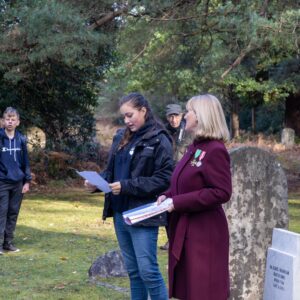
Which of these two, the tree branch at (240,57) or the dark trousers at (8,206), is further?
the tree branch at (240,57)

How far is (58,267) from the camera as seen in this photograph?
884cm

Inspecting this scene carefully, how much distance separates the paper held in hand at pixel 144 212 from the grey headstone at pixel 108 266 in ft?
9.94

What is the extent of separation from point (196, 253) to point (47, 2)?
33.0ft

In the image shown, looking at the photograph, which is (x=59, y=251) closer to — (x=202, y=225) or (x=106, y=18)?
(x=202, y=225)

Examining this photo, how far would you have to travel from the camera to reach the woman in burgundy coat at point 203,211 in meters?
4.71

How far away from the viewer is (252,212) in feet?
22.1

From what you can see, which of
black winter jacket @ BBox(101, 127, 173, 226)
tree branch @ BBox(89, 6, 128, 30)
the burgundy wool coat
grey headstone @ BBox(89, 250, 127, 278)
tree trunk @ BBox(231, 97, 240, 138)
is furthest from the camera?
tree trunk @ BBox(231, 97, 240, 138)

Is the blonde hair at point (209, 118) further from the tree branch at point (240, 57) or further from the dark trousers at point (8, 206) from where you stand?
the tree branch at point (240, 57)

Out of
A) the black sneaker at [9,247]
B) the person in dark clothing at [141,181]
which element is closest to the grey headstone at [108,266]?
the black sneaker at [9,247]

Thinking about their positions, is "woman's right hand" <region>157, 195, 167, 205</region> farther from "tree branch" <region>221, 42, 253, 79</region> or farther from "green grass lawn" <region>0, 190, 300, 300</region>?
"tree branch" <region>221, 42, 253, 79</region>

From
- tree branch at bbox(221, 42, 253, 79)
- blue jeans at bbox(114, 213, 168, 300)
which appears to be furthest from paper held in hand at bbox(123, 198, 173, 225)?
tree branch at bbox(221, 42, 253, 79)

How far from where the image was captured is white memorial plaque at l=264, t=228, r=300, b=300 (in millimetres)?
5562

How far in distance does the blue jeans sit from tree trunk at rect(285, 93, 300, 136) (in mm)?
30050

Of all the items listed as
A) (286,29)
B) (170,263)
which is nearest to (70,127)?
(286,29)
